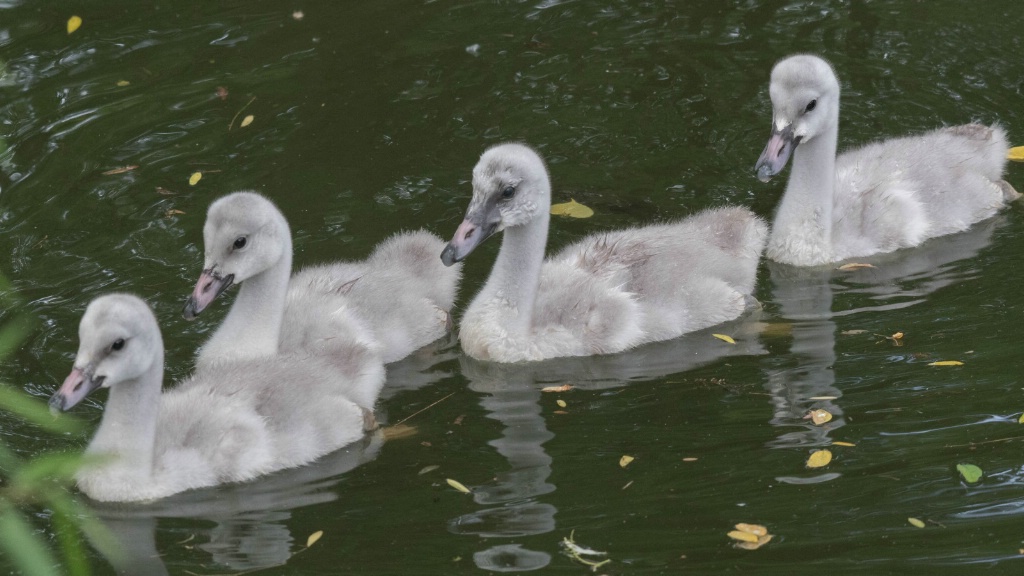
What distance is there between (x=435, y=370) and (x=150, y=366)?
1950mm

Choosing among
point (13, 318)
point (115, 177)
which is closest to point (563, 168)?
point (115, 177)

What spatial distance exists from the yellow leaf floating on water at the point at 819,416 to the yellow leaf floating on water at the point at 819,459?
13.0 inches

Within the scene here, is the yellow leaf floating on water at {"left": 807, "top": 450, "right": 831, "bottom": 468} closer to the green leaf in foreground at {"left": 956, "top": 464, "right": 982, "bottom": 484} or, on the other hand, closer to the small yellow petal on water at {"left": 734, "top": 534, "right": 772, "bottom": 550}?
the green leaf in foreground at {"left": 956, "top": 464, "right": 982, "bottom": 484}

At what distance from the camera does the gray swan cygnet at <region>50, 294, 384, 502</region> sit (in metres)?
6.16

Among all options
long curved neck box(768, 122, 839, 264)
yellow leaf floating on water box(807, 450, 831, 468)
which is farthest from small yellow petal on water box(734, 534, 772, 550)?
long curved neck box(768, 122, 839, 264)

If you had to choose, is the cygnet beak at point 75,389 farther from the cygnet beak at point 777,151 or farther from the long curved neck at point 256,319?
the cygnet beak at point 777,151

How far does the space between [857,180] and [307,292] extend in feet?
11.8

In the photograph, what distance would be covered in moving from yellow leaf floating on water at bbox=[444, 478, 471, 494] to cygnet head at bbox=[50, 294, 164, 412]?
4.76 feet

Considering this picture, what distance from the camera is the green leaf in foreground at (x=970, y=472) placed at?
625 centimetres

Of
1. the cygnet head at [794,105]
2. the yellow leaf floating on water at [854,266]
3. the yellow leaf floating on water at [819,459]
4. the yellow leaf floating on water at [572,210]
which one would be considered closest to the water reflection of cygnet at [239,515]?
the yellow leaf floating on water at [819,459]

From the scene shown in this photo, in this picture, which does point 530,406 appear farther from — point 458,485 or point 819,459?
point 819,459

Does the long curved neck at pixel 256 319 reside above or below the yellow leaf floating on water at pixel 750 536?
above

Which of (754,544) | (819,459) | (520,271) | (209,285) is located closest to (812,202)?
(520,271)

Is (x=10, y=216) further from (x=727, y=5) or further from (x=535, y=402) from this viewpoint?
(x=727, y=5)
